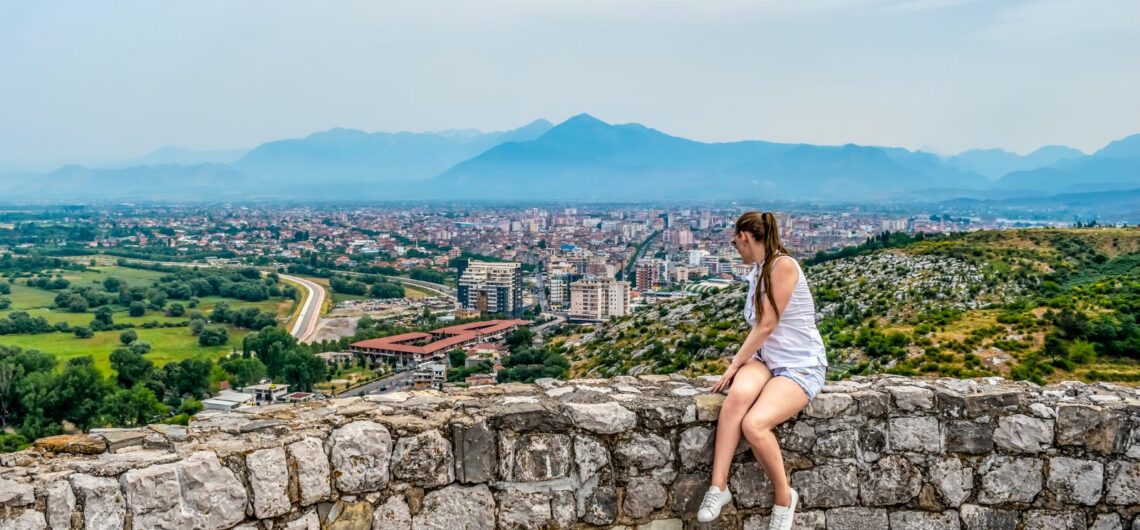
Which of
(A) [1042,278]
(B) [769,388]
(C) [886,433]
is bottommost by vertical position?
(A) [1042,278]

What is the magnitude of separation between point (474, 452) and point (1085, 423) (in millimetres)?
2856

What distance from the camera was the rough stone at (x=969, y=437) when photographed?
12.7ft

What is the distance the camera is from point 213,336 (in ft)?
163

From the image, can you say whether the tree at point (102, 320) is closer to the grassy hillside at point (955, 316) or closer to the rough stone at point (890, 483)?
the grassy hillside at point (955, 316)

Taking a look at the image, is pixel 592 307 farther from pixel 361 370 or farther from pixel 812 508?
pixel 812 508

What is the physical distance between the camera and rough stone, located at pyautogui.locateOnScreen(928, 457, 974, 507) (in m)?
3.88

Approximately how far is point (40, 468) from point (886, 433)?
11.5ft

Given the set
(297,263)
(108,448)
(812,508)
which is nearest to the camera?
(108,448)

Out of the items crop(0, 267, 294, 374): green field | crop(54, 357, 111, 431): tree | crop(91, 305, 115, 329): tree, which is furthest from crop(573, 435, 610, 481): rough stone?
crop(91, 305, 115, 329): tree

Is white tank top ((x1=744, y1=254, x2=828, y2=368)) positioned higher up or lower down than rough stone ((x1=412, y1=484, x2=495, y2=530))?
higher up

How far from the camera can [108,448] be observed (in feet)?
10.8

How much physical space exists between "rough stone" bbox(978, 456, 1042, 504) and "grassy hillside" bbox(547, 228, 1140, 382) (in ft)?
10.4

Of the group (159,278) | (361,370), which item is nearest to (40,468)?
(361,370)

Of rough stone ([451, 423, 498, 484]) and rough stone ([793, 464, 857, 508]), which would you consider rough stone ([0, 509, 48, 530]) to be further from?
rough stone ([793, 464, 857, 508])
